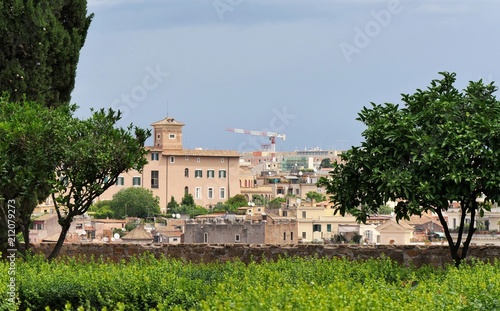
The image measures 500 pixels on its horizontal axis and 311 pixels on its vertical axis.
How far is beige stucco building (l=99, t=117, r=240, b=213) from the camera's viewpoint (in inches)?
5866

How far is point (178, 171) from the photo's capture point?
15012 cm

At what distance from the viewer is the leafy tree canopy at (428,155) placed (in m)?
13.7

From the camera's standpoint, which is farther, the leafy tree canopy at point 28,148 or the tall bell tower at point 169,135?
the tall bell tower at point 169,135

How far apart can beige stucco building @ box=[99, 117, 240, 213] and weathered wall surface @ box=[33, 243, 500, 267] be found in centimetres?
12898

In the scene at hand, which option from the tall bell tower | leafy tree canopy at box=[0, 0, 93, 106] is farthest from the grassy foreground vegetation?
the tall bell tower

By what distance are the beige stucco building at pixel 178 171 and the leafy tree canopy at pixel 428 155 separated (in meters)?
132

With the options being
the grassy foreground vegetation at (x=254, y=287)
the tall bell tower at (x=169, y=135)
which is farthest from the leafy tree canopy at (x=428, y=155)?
the tall bell tower at (x=169, y=135)

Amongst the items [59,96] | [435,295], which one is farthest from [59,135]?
[435,295]

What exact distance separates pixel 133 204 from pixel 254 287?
5001 inches

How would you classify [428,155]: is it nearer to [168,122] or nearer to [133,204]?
[133,204]

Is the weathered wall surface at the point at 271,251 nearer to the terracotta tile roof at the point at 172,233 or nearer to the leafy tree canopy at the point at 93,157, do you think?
the leafy tree canopy at the point at 93,157

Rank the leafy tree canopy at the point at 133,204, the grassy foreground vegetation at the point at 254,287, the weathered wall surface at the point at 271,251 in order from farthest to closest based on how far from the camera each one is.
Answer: the leafy tree canopy at the point at 133,204 < the weathered wall surface at the point at 271,251 < the grassy foreground vegetation at the point at 254,287

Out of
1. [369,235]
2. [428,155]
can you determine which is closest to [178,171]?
[369,235]

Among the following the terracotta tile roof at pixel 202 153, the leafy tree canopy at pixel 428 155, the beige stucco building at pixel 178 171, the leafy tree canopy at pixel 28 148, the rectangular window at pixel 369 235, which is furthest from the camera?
the beige stucco building at pixel 178 171
